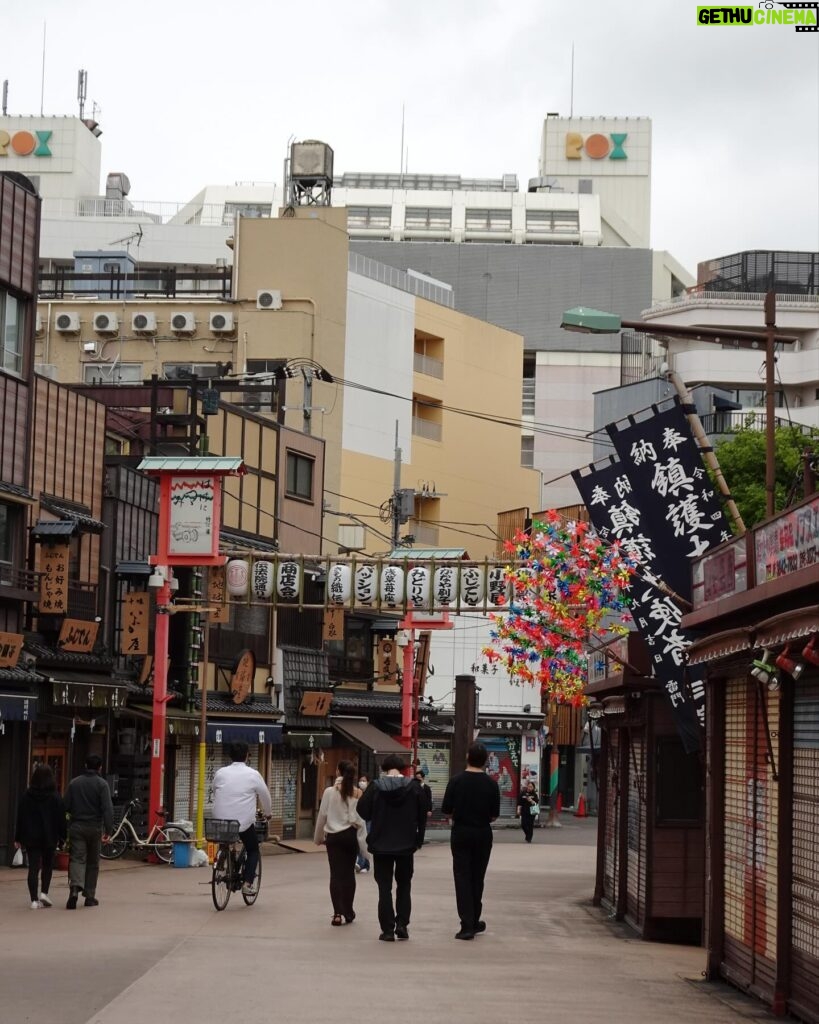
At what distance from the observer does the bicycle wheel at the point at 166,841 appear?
30373 mm

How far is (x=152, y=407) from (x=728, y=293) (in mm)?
42963

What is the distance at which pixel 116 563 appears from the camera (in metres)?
33.9

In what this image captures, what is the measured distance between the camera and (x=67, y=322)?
61531 mm

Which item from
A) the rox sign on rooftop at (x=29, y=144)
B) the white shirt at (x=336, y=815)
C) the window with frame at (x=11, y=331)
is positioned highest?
the rox sign on rooftop at (x=29, y=144)

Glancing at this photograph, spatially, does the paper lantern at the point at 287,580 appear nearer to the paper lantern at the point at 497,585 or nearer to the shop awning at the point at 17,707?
the paper lantern at the point at 497,585

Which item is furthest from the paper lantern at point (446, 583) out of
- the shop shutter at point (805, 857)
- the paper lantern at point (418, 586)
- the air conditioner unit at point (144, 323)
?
the air conditioner unit at point (144, 323)

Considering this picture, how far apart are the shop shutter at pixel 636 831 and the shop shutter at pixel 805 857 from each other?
6.30 m

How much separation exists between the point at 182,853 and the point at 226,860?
11.1m

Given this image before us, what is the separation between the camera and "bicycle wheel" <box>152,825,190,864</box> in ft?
99.7

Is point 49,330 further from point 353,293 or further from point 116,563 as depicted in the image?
point 116,563

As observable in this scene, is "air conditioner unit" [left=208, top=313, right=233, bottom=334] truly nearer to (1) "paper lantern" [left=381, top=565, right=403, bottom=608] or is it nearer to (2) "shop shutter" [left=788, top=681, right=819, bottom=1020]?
(1) "paper lantern" [left=381, top=565, right=403, bottom=608]

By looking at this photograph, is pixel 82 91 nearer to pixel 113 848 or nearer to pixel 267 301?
pixel 267 301

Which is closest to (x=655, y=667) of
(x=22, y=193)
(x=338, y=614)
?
(x=22, y=193)

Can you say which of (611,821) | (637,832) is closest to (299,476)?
(611,821)
